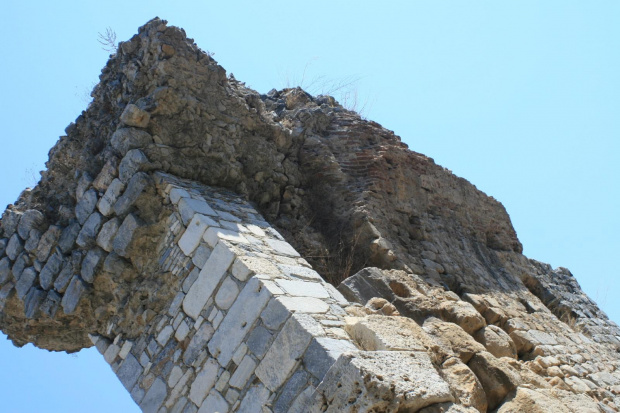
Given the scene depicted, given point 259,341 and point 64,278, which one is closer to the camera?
point 259,341

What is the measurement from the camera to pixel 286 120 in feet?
23.8

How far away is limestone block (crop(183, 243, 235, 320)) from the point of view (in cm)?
437

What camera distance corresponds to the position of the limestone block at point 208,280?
4367 millimetres

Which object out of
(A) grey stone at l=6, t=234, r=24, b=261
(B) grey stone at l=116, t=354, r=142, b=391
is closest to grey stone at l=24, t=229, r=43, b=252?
(A) grey stone at l=6, t=234, r=24, b=261

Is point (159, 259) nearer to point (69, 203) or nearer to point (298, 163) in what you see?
point (69, 203)

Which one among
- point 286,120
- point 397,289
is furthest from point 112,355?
point 286,120

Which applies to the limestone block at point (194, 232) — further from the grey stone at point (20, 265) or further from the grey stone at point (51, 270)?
the grey stone at point (20, 265)

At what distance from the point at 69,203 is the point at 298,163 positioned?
2.52 m

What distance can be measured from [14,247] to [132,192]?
1.63 meters

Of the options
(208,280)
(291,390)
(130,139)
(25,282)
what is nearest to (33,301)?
(25,282)

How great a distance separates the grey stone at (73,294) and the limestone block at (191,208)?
1.17 metres

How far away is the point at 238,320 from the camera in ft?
13.6

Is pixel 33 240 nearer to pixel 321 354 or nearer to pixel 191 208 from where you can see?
pixel 191 208

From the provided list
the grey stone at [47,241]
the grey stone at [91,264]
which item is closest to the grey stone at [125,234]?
the grey stone at [91,264]
